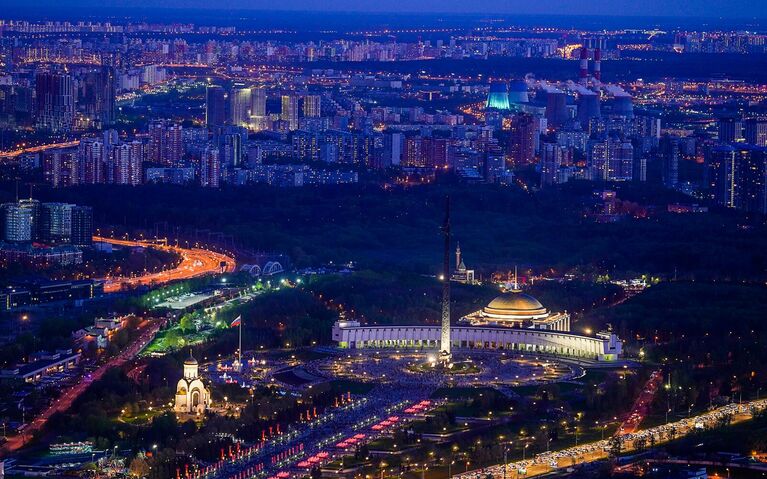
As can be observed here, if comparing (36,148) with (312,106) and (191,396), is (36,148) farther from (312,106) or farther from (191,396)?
(191,396)

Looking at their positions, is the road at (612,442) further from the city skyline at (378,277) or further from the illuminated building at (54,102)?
the illuminated building at (54,102)

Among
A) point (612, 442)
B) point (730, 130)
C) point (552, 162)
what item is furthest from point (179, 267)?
point (730, 130)

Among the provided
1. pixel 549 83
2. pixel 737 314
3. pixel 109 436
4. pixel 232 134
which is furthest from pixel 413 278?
pixel 549 83

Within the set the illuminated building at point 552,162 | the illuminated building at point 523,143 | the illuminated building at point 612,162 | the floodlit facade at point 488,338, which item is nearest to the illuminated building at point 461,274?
the floodlit facade at point 488,338

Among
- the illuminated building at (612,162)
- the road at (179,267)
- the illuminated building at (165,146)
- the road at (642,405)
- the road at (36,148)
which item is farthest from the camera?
the illuminated building at (612,162)

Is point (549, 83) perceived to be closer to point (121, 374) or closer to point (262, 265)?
point (262, 265)
